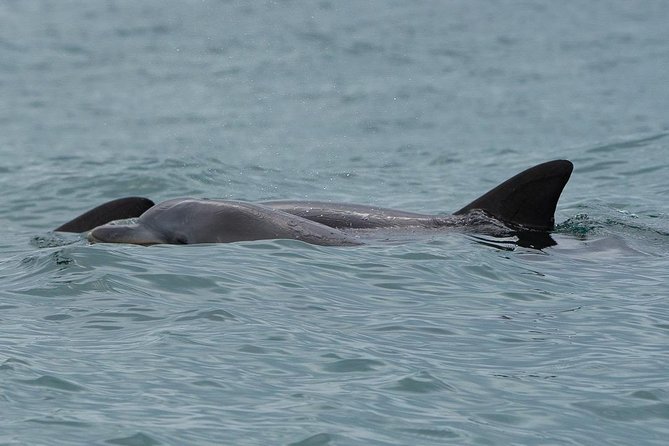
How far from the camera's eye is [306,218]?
1388 cm

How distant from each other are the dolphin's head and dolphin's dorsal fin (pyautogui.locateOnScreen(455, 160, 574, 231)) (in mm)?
3776

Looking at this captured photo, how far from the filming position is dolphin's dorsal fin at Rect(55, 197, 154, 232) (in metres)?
14.5

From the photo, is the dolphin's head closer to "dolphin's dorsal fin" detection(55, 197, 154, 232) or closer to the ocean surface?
the ocean surface

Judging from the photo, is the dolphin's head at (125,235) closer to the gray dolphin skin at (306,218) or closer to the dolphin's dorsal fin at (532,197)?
the gray dolphin skin at (306,218)

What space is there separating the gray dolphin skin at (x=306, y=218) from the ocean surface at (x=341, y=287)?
0.36 meters

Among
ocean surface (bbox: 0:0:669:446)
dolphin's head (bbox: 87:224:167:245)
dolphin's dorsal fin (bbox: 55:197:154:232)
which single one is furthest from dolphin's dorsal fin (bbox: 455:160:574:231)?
dolphin's dorsal fin (bbox: 55:197:154:232)

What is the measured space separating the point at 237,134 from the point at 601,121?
334 inches

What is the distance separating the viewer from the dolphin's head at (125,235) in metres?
12.7

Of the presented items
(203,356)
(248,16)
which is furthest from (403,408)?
(248,16)

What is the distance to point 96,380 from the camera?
816 centimetres

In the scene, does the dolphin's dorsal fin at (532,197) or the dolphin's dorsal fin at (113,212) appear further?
the dolphin's dorsal fin at (113,212)

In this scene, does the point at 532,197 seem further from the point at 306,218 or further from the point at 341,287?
the point at 341,287

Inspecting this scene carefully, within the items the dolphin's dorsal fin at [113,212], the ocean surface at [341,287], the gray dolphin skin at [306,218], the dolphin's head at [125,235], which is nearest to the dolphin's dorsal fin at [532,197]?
the gray dolphin skin at [306,218]

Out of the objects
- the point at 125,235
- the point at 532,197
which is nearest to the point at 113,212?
the point at 125,235
